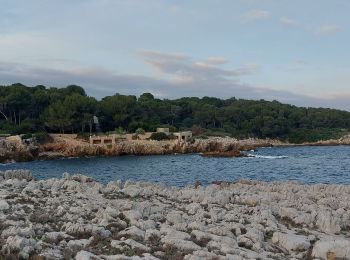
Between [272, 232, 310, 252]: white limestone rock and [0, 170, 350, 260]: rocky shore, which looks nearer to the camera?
[0, 170, 350, 260]: rocky shore

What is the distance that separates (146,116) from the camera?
414 ft

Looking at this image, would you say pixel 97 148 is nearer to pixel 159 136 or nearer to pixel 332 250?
pixel 159 136

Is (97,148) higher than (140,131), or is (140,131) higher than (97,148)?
(140,131)

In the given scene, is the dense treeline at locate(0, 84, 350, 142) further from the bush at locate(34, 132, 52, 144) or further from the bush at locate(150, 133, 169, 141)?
the bush at locate(150, 133, 169, 141)

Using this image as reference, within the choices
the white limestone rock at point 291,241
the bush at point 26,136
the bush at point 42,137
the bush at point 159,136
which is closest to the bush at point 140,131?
the bush at point 159,136

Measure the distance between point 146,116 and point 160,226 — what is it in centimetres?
11104

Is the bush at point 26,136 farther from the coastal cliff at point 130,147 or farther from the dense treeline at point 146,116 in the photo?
the dense treeline at point 146,116

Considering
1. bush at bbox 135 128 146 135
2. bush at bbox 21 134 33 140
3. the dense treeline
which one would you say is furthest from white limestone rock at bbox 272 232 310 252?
bush at bbox 135 128 146 135

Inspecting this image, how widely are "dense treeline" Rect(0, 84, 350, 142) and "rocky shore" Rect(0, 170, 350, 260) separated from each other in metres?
80.7

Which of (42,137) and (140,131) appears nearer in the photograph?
(42,137)

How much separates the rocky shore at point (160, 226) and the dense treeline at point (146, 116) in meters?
80.7

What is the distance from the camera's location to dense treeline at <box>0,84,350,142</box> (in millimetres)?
105000

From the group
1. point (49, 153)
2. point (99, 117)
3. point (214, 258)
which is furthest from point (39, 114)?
point (214, 258)

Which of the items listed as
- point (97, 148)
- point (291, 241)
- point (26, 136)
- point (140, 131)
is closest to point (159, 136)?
point (140, 131)
